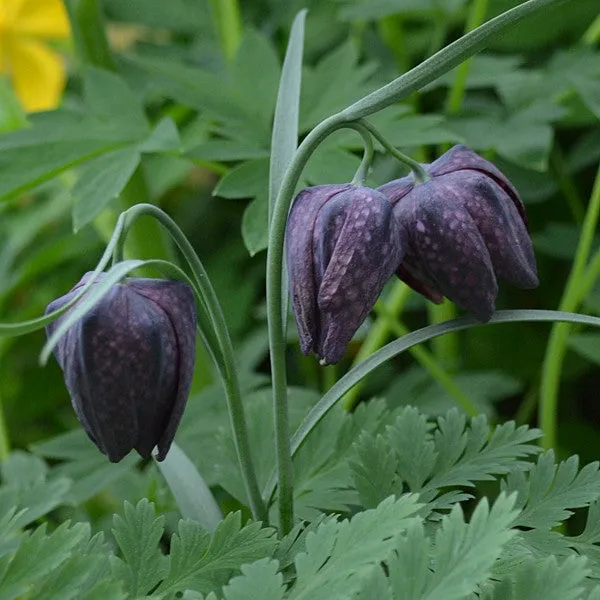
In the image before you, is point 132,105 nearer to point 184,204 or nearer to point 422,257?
point 422,257

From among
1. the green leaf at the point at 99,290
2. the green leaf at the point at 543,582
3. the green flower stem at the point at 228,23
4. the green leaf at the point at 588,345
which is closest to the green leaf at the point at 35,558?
the green leaf at the point at 99,290

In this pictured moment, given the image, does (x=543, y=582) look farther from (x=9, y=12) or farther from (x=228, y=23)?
(x=9, y=12)

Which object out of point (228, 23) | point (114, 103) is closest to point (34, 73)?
point (228, 23)

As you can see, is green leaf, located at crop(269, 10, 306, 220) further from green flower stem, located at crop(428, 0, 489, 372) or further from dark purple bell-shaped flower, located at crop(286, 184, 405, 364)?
green flower stem, located at crop(428, 0, 489, 372)

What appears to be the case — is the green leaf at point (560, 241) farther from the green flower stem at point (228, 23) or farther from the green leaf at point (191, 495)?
the green leaf at point (191, 495)

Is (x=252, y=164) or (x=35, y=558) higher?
(x=252, y=164)

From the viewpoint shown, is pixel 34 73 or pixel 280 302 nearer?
pixel 280 302
